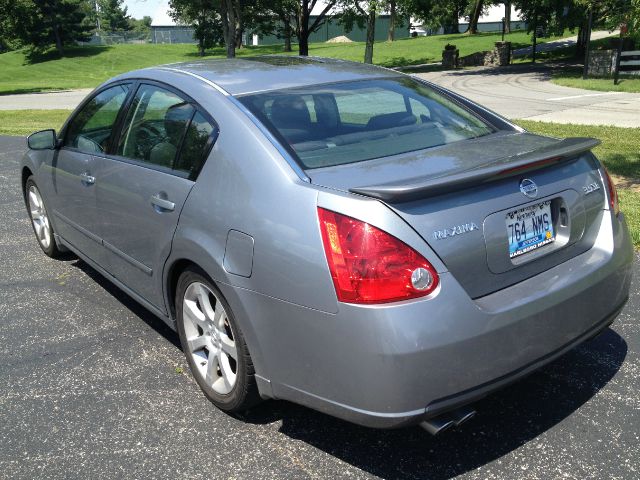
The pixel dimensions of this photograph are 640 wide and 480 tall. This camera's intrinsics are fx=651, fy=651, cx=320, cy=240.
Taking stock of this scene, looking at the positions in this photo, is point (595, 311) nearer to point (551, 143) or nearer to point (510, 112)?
point (551, 143)

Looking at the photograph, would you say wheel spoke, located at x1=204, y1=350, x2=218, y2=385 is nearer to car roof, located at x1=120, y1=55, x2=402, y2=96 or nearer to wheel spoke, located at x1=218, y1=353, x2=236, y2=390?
wheel spoke, located at x1=218, y1=353, x2=236, y2=390

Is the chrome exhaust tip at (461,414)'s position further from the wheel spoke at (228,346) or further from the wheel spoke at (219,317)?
the wheel spoke at (219,317)

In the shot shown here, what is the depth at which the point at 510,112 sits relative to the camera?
15211mm

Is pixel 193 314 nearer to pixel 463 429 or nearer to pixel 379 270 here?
pixel 379 270

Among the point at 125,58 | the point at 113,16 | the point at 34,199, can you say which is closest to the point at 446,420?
the point at 34,199

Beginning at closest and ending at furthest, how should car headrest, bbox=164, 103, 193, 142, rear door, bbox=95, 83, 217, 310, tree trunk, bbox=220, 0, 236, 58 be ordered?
1. rear door, bbox=95, 83, 217, 310
2. car headrest, bbox=164, 103, 193, 142
3. tree trunk, bbox=220, 0, 236, 58

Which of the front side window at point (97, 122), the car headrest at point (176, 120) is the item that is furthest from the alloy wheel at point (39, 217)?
the car headrest at point (176, 120)

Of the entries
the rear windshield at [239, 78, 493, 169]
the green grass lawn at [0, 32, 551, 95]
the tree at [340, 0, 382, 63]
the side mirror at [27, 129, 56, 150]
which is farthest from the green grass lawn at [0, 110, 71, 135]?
the tree at [340, 0, 382, 63]

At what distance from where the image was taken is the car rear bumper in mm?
2352

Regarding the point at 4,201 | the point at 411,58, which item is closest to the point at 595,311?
the point at 4,201

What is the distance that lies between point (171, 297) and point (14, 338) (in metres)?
1.43

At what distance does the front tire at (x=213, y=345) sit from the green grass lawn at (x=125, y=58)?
35296 millimetres

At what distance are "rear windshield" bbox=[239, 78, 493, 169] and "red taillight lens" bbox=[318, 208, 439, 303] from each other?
57 cm

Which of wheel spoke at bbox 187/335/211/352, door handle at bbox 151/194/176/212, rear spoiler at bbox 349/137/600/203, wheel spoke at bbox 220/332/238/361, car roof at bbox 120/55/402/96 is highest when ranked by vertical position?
car roof at bbox 120/55/402/96
